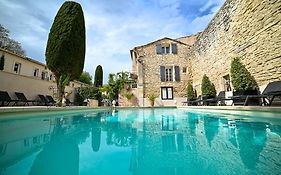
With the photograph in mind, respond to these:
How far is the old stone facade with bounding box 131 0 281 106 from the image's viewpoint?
7129 millimetres

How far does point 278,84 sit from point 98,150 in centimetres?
688

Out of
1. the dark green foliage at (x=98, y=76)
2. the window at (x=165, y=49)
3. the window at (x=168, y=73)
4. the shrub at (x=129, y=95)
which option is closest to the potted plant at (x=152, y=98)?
the shrub at (x=129, y=95)

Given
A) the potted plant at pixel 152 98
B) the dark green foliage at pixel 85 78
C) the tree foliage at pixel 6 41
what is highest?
the tree foliage at pixel 6 41

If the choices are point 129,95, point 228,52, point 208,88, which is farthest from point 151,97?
point 228,52

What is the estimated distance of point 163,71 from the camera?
821 inches

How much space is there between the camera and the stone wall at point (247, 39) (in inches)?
274

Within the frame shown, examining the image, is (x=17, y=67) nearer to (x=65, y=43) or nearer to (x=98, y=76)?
(x=65, y=43)

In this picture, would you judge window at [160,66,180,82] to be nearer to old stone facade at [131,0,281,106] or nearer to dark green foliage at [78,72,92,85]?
old stone facade at [131,0,281,106]

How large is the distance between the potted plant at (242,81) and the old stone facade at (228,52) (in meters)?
0.29

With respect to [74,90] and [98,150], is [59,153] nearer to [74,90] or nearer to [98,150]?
[98,150]

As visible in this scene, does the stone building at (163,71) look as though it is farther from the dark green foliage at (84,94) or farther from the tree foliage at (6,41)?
the tree foliage at (6,41)

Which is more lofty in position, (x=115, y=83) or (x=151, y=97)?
(x=115, y=83)

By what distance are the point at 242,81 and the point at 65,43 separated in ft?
35.8

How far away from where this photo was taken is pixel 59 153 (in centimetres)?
198
